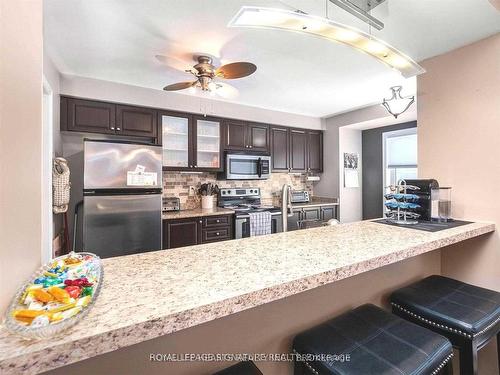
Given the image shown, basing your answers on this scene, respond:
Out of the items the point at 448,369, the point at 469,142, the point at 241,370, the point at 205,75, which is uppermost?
the point at 205,75

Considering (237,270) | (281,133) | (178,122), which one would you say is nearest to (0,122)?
(237,270)

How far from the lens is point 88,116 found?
2.90 metres

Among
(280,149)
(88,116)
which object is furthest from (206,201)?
(88,116)

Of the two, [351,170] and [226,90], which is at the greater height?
[226,90]

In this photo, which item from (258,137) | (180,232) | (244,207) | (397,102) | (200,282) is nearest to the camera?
(200,282)

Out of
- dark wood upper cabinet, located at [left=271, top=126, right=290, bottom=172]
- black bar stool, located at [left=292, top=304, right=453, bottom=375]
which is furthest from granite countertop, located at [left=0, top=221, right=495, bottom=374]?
dark wood upper cabinet, located at [left=271, top=126, right=290, bottom=172]

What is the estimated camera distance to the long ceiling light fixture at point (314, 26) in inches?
38.0

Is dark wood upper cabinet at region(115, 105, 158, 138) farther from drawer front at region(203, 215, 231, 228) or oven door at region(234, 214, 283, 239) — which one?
oven door at region(234, 214, 283, 239)

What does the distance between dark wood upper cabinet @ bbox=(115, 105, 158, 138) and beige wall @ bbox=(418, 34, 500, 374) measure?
2.88 meters

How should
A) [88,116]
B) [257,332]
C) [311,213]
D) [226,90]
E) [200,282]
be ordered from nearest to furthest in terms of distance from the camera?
[200,282] → [257,332] → [226,90] → [88,116] → [311,213]

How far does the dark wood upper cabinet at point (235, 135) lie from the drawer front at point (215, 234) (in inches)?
47.9

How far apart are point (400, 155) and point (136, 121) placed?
407 cm

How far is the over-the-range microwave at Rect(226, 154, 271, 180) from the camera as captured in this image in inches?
149

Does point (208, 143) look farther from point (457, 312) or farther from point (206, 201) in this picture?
point (457, 312)
